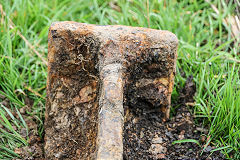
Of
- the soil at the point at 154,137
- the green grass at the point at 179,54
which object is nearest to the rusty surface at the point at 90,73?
the soil at the point at 154,137

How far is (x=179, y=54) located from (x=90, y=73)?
89 centimetres

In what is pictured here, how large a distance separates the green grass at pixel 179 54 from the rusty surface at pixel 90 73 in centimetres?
28

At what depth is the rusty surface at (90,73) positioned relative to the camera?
1892 mm

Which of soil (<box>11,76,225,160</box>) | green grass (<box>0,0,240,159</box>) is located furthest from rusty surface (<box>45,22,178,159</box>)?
green grass (<box>0,0,240,159</box>)

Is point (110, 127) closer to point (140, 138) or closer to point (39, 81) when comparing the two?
point (140, 138)

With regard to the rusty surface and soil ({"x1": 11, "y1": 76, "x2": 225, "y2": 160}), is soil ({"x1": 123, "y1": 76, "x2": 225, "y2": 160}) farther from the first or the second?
the rusty surface

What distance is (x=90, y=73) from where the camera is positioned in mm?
1972

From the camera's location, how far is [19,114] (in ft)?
7.23

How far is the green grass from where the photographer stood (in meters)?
2.10

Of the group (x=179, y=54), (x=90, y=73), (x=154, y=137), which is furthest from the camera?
(x=179, y=54)

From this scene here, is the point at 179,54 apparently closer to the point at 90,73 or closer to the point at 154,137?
the point at 154,137

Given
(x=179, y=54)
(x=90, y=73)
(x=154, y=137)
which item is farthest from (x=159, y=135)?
(x=179, y=54)

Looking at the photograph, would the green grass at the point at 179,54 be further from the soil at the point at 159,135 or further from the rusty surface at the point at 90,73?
the rusty surface at the point at 90,73

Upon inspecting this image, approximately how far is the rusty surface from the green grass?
0.28 m
